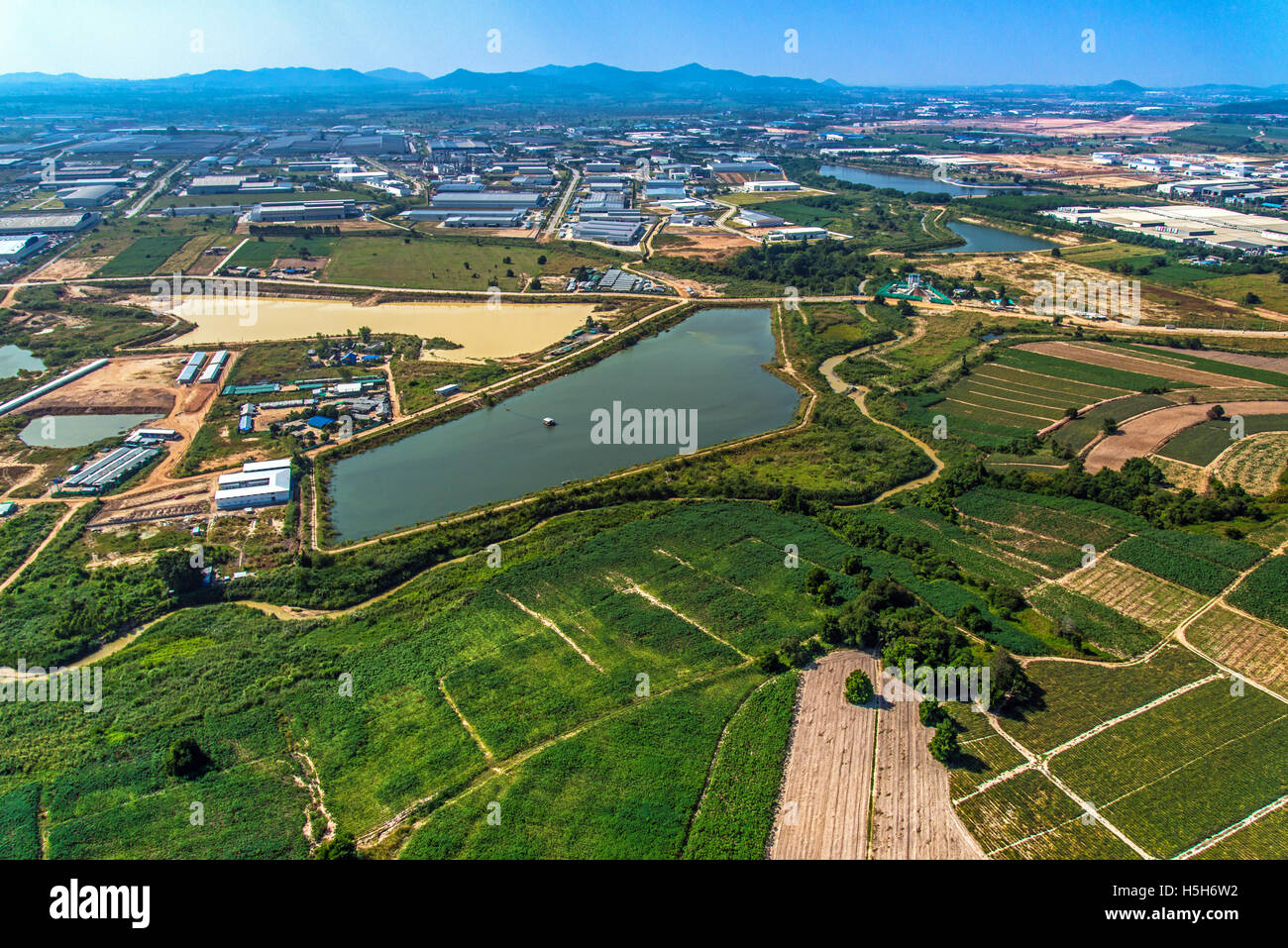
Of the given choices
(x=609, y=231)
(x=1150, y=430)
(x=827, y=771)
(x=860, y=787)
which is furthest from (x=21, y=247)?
(x=1150, y=430)

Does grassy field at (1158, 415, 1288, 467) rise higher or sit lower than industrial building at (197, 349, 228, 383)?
lower

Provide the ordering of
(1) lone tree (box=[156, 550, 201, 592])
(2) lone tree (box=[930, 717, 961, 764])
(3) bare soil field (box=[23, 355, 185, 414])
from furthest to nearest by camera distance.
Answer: (3) bare soil field (box=[23, 355, 185, 414]) → (1) lone tree (box=[156, 550, 201, 592]) → (2) lone tree (box=[930, 717, 961, 764])

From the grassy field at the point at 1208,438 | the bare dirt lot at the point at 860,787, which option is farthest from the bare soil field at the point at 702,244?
the bare dirt lot at the point at 860,787

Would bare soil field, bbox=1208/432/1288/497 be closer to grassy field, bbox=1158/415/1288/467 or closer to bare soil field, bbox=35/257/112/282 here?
grassy field, bbox=1158/415/1288/467

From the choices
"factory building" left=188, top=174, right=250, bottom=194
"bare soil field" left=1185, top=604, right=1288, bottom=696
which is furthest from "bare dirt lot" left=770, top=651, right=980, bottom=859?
"factory building" left=188, top=174, right=250, bottom=194

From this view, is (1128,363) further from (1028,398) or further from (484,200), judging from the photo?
(484,200)

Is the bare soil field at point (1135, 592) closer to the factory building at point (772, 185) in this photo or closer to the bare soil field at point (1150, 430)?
the bare soil field at point (1150, 430)
